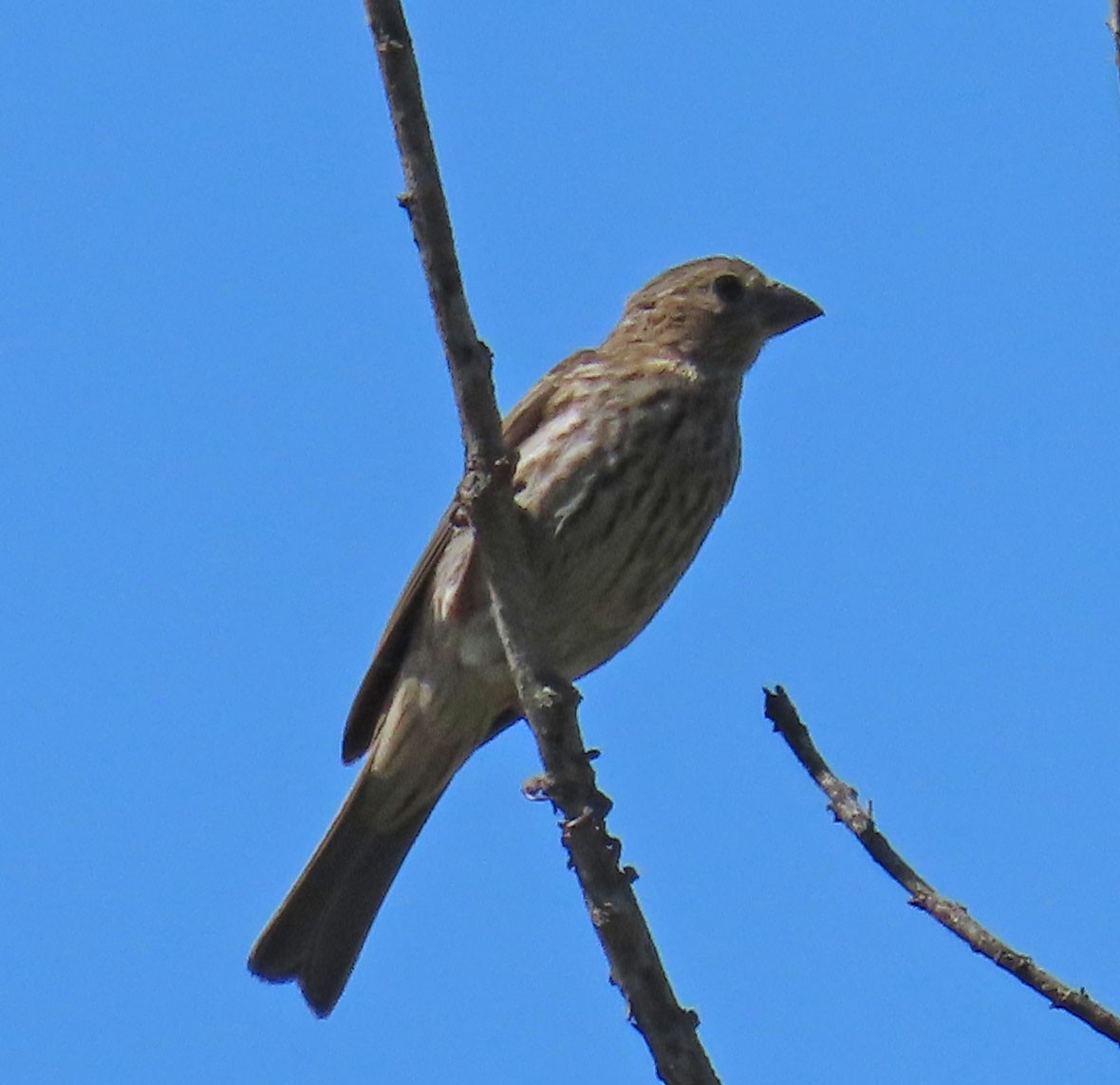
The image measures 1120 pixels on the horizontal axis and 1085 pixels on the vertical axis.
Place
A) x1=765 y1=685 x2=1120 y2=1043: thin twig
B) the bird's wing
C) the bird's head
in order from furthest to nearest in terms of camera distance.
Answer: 1. the bird's head
2. the bird's wing
3. x1=765 y1=685 x2=1120 y2=1043: thin twig

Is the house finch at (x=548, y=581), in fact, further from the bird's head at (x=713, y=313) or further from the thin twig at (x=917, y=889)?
the thin twig at (x=917, y=889)

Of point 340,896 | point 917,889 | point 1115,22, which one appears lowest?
point 917,889

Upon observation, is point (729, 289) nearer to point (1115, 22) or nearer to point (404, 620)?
point (404, 620)

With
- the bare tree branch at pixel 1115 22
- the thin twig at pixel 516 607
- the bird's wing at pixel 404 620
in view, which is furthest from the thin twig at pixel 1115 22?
the bird's wing at pixel 404 620

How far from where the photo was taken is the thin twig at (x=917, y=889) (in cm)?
352

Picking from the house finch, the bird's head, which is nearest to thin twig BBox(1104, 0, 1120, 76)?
the house finch

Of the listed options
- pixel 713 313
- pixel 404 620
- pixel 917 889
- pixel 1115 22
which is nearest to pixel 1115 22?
pixel 1115 22

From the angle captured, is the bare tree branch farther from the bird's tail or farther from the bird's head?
the bird's tail

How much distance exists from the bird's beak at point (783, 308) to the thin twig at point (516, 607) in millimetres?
2825

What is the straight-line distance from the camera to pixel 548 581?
5926 mm

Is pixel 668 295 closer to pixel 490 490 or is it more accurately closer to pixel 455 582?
pixel 455 582

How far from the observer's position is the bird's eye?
7082mm

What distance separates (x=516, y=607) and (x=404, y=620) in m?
2.06

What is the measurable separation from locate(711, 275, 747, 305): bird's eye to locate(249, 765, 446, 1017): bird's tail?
1.94 m
